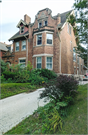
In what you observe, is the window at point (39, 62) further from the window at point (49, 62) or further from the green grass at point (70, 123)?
the green grass at point (70, 123)

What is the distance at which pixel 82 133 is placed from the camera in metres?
2.31

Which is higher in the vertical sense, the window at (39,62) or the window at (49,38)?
the window at (49,38)

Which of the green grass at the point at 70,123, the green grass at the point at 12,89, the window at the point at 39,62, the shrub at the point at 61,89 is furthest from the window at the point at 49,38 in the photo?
the green grass at the point at 70,123

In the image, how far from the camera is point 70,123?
268cm

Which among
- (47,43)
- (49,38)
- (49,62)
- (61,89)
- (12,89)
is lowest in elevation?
(12,89)

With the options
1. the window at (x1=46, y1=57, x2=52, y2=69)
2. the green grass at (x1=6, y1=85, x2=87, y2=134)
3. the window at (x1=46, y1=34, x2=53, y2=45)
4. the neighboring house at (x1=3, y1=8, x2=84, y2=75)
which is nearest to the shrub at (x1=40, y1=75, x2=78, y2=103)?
the green grass at (x1=6, y1=85, x2=87, y2=134)

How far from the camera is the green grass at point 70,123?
8.11 feet

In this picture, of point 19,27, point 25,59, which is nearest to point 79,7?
point 25,59

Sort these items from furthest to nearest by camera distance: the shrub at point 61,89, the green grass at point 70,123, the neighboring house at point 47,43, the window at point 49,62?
the window at point 49,62 → the neighboring house at point 47,43 → the shrub at point 61,89 → the green grass at point 70,123

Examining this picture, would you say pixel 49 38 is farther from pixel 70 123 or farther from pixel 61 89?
pixel 70 123

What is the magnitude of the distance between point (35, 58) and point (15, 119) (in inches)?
424

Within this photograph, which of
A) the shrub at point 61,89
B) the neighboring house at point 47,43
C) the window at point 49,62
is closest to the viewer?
the shrub at point 61,89

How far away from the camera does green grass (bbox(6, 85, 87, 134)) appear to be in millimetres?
2471

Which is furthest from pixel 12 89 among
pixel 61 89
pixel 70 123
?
pixel 70 123
